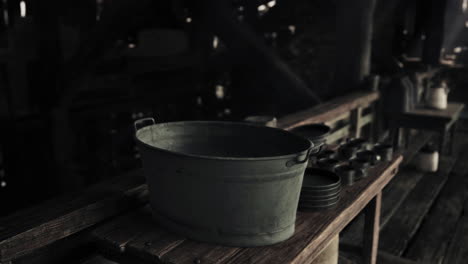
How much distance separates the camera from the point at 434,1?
27.3 feet

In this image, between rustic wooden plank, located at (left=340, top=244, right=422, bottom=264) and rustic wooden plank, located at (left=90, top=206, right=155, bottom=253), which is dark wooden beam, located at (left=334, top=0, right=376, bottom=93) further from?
rustic wooden plank, located at (left=90, top=206, right=155, bottom=253)

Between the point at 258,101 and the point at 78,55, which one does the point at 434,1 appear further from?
the point at 78,55

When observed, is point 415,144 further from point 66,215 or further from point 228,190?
point 66,215

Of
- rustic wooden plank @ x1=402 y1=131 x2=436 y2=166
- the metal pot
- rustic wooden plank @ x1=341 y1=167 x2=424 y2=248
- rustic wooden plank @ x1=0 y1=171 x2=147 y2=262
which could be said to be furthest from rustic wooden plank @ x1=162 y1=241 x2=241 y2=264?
rustic wooden plank @ x1=402 y1=131 x2=436 y2=166

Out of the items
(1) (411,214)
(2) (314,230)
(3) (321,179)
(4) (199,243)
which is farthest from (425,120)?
(4) (199,243)

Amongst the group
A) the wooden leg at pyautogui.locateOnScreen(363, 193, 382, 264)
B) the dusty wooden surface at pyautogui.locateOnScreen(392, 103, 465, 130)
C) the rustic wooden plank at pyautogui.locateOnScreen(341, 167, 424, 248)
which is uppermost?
the dusty wooden surface at pyautogui.locateOnScreen(392, 103, 465, 130)

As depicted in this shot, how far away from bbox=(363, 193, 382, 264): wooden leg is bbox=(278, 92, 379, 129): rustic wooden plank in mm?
953

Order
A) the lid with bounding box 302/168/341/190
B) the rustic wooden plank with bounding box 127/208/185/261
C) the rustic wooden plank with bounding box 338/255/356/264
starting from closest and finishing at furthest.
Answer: the rustic wooden plank with bounding box 127/208/185/261, the lid with bounding box 302/168/341/190, the rustic wooden plank with bounding box 338/255/356/264

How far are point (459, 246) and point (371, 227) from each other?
1321 mm

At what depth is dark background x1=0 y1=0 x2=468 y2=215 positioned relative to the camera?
18.5 ft

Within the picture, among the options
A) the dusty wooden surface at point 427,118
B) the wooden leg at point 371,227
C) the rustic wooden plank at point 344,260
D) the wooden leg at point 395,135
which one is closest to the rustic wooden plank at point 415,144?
the wooden leg at point 395,135

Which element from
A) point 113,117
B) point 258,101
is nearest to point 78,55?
point 113,117

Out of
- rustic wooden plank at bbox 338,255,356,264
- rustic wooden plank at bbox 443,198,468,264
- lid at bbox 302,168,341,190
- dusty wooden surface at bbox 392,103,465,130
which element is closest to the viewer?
lid at bbox 302,168,341,190

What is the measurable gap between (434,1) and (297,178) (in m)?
8.06
